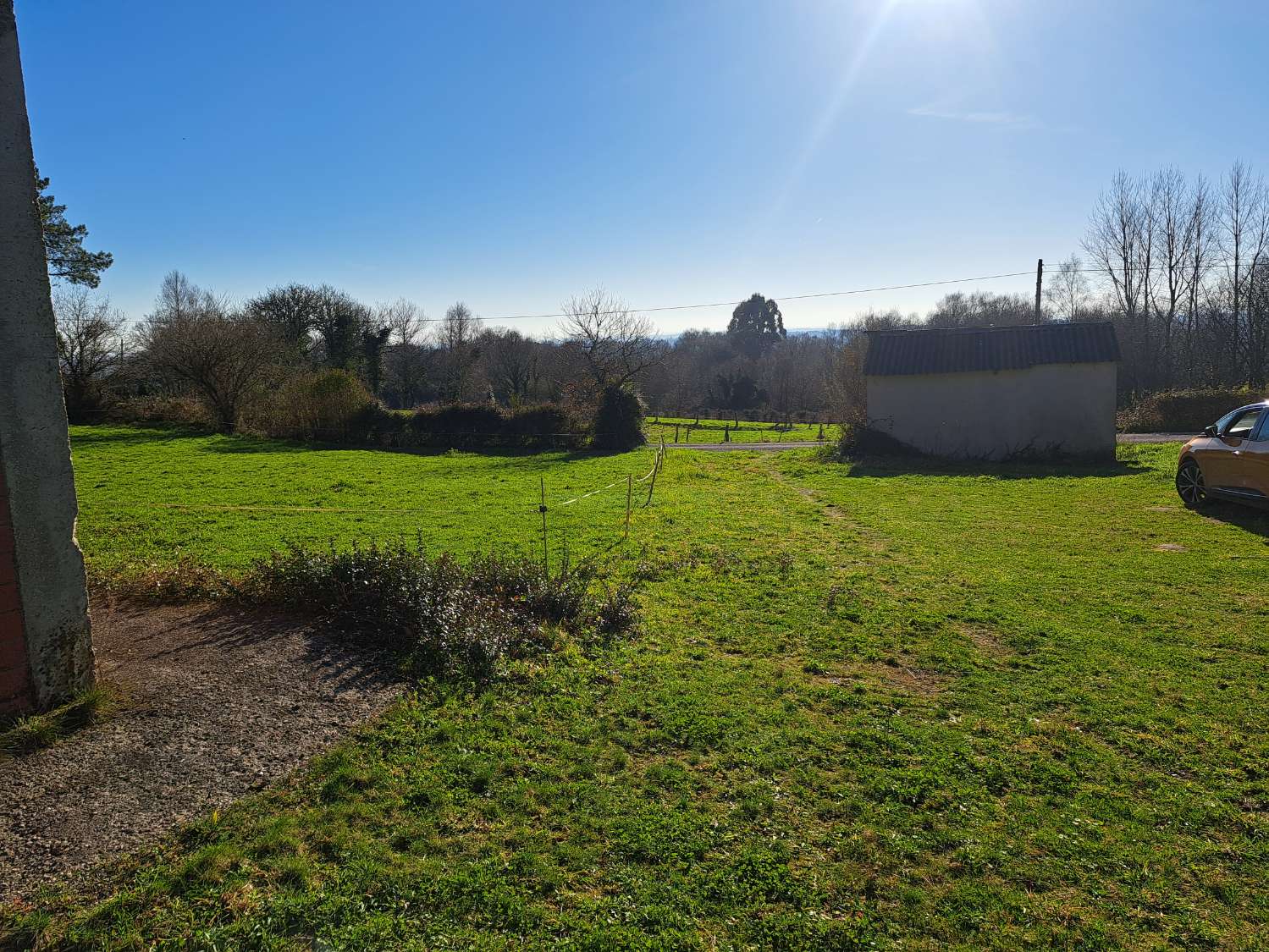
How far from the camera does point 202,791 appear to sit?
3.76 meters

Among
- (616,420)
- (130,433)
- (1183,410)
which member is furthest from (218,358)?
(1183,410)

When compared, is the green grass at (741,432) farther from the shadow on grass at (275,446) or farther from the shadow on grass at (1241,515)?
the shadow on grass at (1241,515)

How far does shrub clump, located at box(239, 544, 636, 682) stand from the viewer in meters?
5.62

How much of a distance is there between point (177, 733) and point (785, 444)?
3033 cm

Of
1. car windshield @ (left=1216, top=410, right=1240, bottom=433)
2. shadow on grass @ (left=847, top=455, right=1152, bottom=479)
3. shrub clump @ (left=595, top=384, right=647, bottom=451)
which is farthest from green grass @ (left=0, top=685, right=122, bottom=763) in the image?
shrub clump @ (left=595, top=384, right=647, bottom=451)

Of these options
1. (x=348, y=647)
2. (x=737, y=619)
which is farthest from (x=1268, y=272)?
(x=348, y=647)

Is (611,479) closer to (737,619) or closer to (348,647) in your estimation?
(737,619)

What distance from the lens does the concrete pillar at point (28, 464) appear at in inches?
170

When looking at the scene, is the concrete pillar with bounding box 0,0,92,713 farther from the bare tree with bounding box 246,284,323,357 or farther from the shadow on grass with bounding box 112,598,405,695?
the bare tree with bounding box 246,284,323,357

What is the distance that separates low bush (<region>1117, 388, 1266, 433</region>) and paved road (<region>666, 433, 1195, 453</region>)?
158 centimetres

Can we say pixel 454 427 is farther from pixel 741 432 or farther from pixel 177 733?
pixel 177 733

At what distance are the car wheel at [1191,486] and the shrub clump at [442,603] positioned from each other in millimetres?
10813

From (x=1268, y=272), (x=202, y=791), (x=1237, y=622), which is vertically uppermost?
(x=1268, y=272)

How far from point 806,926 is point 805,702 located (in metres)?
2.29
